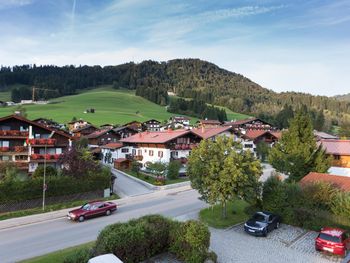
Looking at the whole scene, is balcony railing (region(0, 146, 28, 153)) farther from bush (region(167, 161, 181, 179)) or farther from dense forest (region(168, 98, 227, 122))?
dense forest (region(168, 98, 227, 122))

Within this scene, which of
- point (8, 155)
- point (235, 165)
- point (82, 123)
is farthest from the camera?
point (82, 123)

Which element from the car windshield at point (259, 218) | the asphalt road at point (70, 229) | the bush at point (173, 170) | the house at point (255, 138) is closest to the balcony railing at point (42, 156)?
the asphalt road at point (70, 229)

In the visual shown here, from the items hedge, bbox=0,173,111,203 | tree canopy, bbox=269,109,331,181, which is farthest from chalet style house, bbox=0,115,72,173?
tree canopy, bbox=269,109,331,181

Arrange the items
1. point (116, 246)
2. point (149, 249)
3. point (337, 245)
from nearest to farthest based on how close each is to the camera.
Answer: point (116, 246) < point (149, 249) < point (337, 245)

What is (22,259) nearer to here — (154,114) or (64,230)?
(64,230)

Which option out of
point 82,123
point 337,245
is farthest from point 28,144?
point 82,123

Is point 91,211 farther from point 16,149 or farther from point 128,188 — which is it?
point 16,149

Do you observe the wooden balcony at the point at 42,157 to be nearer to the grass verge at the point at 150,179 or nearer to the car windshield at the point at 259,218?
A: the grass verge at the point at 150,179
